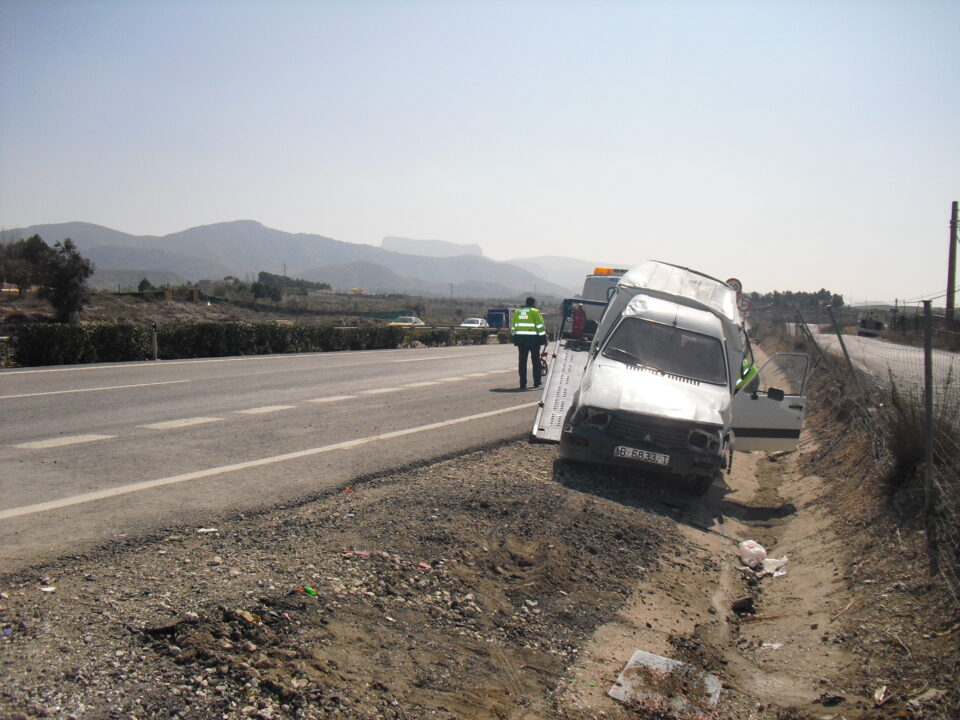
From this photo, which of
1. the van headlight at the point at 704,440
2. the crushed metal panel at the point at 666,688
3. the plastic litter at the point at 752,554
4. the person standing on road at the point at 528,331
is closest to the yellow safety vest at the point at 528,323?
the person standing on road at the point at 528,331

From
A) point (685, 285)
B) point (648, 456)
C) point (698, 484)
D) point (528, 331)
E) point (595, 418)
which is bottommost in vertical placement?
point (698, 484)

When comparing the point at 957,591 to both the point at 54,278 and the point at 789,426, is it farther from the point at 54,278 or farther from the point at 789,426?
the point at 54,278

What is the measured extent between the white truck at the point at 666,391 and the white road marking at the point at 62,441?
553cm

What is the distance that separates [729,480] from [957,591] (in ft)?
20.3

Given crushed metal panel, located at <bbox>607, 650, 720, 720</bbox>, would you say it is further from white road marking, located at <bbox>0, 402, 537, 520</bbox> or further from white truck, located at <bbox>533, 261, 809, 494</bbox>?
white road marking, located at <bbox>0, 402, 537, 520</bbox>

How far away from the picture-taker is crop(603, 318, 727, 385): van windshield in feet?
32.8

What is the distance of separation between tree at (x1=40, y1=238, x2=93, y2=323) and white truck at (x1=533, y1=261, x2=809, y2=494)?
121 ft

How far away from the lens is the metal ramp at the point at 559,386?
10.7m

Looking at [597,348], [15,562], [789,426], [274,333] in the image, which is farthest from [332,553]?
[274,333]

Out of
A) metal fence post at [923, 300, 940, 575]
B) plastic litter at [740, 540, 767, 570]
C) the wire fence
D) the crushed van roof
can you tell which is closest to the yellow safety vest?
the crushed van roof

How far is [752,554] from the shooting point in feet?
25.9

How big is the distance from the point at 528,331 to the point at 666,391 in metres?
7.87

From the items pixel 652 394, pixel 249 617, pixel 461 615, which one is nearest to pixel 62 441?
pixel 249 617

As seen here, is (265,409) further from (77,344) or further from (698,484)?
(77,344)
